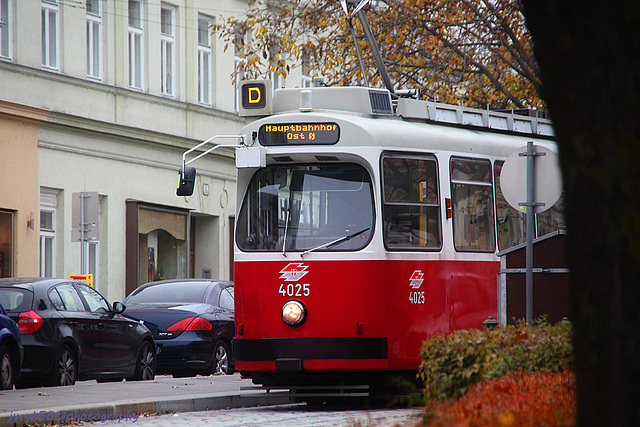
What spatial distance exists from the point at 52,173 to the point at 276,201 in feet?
45.9

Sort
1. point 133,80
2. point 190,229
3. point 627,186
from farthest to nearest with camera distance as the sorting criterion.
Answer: point 190,229, point 133,80, point 627,186

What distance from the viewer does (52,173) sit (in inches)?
1010

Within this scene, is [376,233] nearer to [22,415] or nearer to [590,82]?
[22,415]

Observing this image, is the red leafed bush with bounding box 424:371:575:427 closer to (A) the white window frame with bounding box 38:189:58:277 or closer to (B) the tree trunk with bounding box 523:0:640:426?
(B) the tree trunk with bounding box 523:0:640:426

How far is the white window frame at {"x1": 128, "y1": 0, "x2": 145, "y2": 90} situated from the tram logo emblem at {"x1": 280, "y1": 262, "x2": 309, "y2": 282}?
16.8 meters

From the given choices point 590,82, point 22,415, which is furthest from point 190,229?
point 590,82

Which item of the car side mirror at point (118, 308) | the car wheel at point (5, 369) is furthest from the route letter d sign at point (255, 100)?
the car side mirror at point (118, 308)

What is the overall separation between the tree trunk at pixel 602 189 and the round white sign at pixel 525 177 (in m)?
8.49

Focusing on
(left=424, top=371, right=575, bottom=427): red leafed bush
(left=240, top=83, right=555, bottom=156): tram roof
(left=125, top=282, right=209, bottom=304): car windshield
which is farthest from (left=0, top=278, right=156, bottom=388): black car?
(left=424, top=371, right=575, bottom=427): red leafed bush

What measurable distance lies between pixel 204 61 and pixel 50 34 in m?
6.47

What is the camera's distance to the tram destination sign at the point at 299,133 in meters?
12.6

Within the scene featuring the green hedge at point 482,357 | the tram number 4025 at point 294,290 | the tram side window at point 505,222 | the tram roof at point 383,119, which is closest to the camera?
the green hedge at point 482,357

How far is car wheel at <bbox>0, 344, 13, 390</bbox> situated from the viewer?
14.2 meters

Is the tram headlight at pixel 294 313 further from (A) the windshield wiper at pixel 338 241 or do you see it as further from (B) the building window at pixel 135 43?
(B) the building window at pixel 135 43
